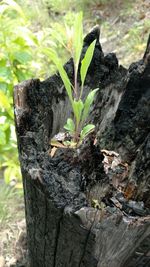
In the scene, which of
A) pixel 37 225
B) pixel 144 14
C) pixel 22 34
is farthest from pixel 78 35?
pixel 144 14

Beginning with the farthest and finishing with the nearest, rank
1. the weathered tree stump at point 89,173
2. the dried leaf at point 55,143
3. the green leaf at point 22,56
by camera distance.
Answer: the green leaf at point 22,56 < the dried leaf at point 55,143 < the weathered tree stump at point 89,173

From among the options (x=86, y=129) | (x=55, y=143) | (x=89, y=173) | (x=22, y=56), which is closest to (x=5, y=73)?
(x=22, y=56)

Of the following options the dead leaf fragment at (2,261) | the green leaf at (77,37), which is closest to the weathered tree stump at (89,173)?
the green leaf at (77,37)

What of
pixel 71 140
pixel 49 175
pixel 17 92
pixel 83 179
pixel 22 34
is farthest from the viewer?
pixel 22 34

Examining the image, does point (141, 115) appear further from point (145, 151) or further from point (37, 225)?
point (37, 225)

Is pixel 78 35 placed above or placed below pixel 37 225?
above

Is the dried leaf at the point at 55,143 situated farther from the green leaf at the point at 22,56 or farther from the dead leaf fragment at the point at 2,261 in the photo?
the dead leaf fragment at the point at 2,261

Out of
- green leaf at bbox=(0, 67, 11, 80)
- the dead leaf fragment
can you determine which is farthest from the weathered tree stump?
green leaf at bbox=(0, 67, 11, 80)

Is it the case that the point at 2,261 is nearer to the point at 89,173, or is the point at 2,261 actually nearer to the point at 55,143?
the point at 55,143
